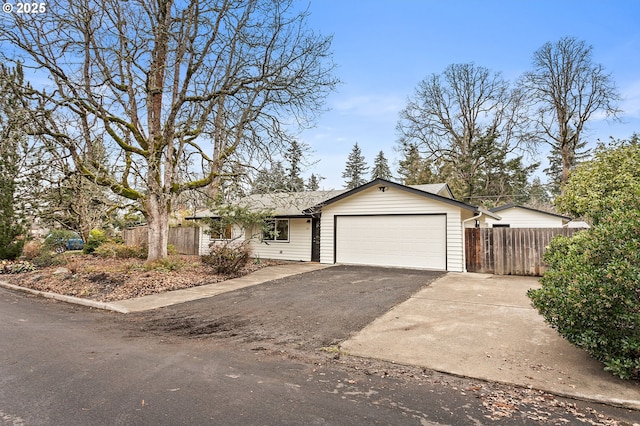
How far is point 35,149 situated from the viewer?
13.5 metres

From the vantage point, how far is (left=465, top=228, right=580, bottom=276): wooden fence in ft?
37.0

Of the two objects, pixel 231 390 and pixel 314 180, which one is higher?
pixel 314 180

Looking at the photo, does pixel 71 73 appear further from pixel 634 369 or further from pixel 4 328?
pixel 634 369

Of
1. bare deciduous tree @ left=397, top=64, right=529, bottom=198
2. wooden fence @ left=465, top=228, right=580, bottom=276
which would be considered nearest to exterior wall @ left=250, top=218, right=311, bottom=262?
wooden fence @ left=465, top=228, right=580, bottom=276

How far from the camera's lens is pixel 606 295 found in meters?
3.29

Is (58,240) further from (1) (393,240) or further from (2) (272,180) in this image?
(1) (393,240)

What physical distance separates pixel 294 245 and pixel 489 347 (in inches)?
479

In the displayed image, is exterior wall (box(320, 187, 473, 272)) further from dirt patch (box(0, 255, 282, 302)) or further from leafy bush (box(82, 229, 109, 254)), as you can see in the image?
leafy bush (box(82, 229, 109, 254))

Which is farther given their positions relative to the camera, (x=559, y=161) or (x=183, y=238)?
(x=559, y=161)

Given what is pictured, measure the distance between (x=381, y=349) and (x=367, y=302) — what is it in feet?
8.95

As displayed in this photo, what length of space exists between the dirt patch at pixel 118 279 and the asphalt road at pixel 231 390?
370 cm

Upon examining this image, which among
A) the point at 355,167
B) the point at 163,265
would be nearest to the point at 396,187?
the point at 163,265

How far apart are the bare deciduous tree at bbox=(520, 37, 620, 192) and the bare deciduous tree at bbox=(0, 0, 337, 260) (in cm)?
2161

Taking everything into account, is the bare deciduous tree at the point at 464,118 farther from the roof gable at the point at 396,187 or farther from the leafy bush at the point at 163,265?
the leafy bush at the point at 163,265
